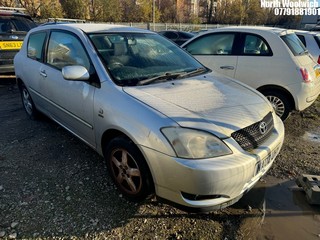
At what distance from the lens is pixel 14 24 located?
714 centimetres

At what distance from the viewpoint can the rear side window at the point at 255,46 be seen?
4.67 meters

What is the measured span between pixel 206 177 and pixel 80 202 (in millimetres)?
1338

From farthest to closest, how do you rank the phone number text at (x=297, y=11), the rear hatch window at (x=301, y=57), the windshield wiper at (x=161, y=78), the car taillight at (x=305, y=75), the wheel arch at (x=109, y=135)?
the phone number text at (x=297, y=11), the rear hatch window at (x=301, y=57), the car taillight at (x=305, y=75), the windshield wiper at (x=161, y=78), the wheel arch at (x=109, y=135)

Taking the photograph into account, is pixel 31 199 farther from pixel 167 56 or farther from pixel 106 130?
pixel 167 56

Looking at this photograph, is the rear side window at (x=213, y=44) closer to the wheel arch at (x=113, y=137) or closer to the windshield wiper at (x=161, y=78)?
the windshield wiper at (x=161, y=78)

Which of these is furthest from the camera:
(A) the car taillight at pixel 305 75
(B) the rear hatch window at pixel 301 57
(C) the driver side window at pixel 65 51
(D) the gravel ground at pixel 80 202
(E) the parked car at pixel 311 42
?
(E) the parked car at pixel 311 42

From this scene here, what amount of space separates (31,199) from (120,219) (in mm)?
944

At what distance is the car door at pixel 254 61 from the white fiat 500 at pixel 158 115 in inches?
66.5

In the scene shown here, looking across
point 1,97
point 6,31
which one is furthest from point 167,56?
point 6,31

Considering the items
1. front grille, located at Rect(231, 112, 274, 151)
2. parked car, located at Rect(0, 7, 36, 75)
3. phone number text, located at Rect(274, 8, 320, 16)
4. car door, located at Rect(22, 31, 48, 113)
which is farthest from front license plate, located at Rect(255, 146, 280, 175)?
phone number text, located at Rect(274, 8, 320, 16)

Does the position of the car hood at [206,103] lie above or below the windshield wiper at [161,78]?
below

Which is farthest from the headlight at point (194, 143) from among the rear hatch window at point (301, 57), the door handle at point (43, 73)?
the rear hatch window at point (301, 57)

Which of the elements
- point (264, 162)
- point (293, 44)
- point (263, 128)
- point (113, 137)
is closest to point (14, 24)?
point (113, 137)

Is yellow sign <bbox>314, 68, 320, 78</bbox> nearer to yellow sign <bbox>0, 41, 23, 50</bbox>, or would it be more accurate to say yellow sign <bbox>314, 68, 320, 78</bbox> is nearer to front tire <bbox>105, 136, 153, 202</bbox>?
front tire <bbox>105, 136, 153, 202</bbox>
